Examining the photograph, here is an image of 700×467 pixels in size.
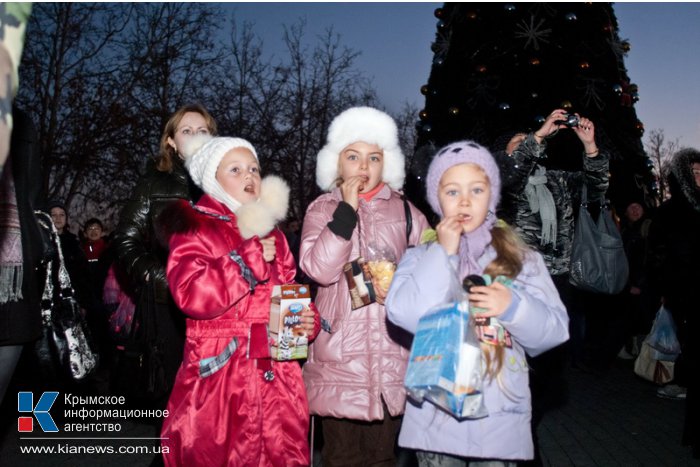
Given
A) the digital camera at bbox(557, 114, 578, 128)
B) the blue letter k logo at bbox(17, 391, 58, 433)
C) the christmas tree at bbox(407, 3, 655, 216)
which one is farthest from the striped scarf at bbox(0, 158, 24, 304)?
the christmas tree at bbox(407, 3, 655, 216)

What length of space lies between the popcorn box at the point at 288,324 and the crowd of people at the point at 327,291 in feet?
0.16

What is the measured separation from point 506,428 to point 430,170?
1.31 metres

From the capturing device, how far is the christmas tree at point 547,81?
8.20 m

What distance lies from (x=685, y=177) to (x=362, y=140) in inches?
131

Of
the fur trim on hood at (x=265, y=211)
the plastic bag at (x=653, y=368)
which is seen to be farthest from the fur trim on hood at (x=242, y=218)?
the plastic bag at (x=653, y=368)

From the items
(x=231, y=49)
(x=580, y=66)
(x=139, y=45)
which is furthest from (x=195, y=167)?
(x=231, y=49)

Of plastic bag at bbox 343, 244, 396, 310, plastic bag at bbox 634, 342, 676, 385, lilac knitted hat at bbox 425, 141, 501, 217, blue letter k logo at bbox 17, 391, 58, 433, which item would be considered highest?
lilac knitted hat at bbox 425, 141, 501, 217

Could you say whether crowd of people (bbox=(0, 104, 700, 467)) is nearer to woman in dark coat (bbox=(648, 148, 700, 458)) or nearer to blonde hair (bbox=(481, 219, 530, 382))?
blonde hair (bbox=(481, 219, 530, 382))

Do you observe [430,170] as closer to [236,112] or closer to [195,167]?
[195,167]

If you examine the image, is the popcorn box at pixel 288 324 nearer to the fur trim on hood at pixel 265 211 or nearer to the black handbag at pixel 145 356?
the fur trim on hood at pixel 265 211

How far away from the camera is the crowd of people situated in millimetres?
2795

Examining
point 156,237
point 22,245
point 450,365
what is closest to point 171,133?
point 156,237

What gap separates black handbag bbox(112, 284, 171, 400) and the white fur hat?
140 cm

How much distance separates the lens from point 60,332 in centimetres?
366
